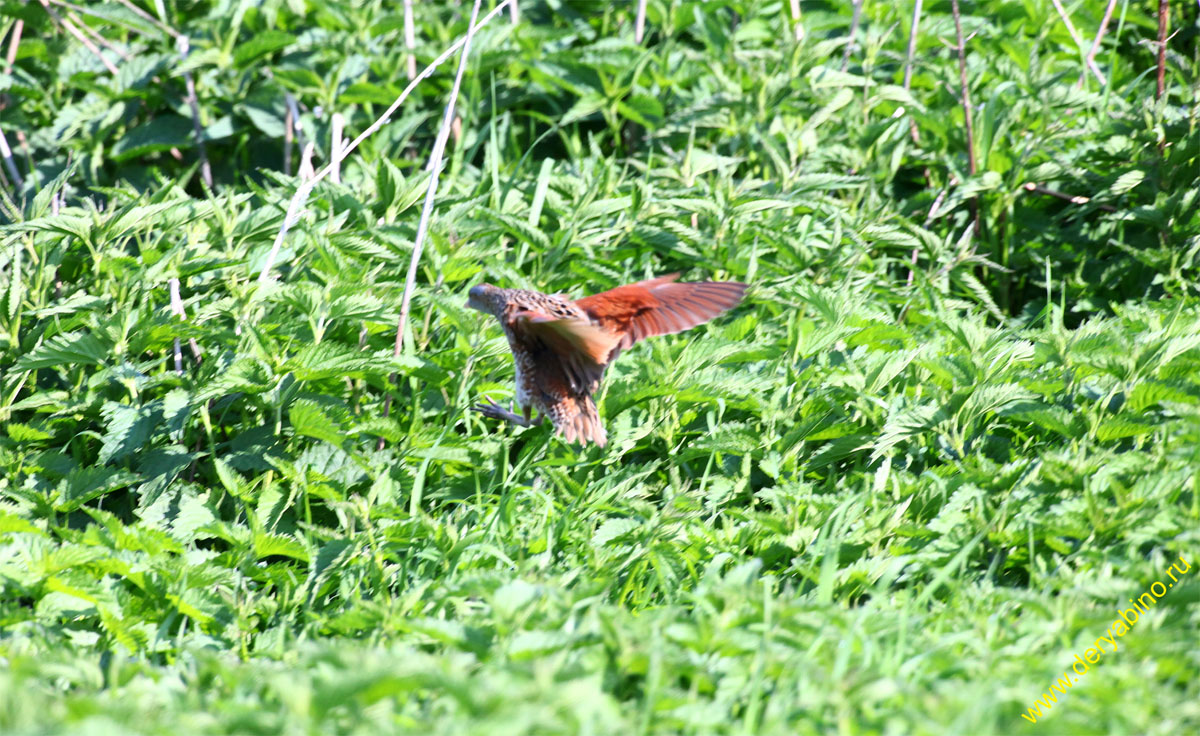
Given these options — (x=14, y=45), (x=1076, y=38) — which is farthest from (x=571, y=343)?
(x=14, y=45)

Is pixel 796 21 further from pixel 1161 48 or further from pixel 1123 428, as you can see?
pixel 1123 428

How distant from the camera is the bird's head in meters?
3.52

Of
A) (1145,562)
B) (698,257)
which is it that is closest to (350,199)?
(698,257)

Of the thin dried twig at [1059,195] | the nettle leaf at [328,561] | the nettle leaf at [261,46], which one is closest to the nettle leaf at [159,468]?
the nettle leaf at [328,561]

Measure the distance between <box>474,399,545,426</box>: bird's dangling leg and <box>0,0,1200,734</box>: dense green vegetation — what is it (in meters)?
0.09

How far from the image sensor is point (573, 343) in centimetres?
A: 337

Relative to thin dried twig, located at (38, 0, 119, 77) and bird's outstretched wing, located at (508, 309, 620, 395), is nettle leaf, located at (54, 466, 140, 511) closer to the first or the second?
bird's outstretched wing, located at (508, 309, 620, 395)

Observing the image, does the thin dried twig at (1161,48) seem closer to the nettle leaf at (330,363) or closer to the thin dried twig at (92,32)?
the nettle leaf at (330,363)

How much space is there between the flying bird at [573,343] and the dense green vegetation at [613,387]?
0.19 m

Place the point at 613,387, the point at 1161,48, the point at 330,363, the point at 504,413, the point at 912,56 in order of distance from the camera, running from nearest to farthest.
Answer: the point at 330,363 → the point at 504,413 → the point at 613,387 → the point at 1161,48 → the point at 912,56

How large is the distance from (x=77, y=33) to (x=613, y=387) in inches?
132

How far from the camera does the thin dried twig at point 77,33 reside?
17.1 feet

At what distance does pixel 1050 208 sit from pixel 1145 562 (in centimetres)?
280

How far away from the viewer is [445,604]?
2.95 m
